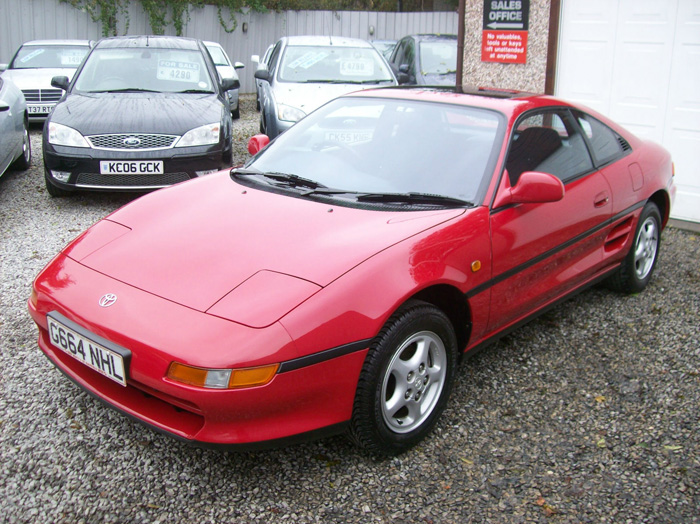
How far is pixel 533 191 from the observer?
327cm

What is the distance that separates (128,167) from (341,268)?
420 cm

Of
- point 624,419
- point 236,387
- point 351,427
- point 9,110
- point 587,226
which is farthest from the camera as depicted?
point 9,110

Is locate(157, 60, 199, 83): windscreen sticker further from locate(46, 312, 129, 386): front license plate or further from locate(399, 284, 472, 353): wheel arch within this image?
locate(399, 284, 472, 353): wheel arch

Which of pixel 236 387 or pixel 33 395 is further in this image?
pixel 33 395

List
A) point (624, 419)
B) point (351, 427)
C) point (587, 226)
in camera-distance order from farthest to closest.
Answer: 1. point (587, 226)
2. point (624, 419)
3. point (351, 427)

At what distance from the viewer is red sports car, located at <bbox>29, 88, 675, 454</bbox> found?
8.07 ft

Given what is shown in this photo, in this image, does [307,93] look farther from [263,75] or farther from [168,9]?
[168,9]

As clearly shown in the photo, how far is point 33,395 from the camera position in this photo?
331 cm

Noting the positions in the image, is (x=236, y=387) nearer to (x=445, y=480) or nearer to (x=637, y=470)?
(x=445, y=480)

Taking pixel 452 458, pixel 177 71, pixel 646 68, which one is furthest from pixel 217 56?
pixel 452 458

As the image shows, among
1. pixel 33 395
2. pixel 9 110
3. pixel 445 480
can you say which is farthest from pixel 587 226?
pixel 9 110

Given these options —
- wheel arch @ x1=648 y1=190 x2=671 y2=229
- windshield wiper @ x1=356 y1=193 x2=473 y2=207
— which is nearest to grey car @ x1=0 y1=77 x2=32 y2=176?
windshield wiper @ x1=356 y1=193 x2=473 y2=207

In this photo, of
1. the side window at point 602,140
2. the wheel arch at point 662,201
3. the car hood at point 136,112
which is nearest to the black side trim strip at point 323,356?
the side window at point 602,140

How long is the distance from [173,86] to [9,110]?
67.6 inches
